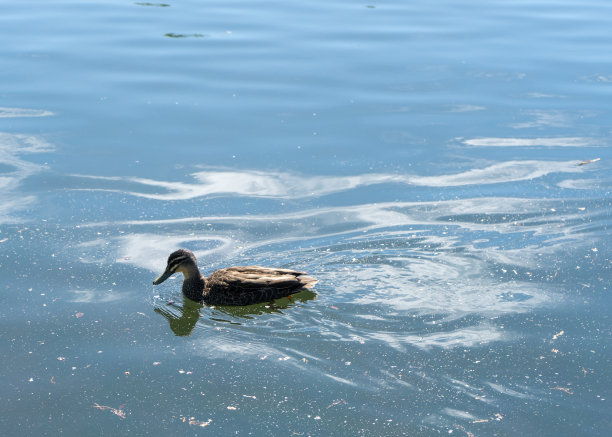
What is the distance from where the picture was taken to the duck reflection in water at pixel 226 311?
7.44 meters

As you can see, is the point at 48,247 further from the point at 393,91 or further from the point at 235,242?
the point at 393,91

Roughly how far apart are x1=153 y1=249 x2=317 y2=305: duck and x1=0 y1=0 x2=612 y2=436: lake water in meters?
0.11

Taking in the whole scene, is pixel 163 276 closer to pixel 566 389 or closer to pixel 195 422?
pixel 195 422

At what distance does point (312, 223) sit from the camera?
9094 mm

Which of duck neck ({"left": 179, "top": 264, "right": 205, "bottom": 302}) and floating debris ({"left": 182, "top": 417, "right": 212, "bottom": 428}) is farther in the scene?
duck neck ({"left": 179, "top": 264, "right": 205, "bottom": 302})

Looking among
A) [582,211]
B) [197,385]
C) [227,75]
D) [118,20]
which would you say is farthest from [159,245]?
[118,20]

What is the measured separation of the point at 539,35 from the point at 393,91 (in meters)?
4.37

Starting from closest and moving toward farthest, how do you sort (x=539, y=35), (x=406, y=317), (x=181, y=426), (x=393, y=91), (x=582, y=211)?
(x=181, y=426) < (x=406, y=317) < (x=582, y=211) < (x=393, y=91) < (x=539, y=35)

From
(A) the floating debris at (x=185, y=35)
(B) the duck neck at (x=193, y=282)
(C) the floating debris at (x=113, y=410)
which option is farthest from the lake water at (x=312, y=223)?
(A) the floating debris at (x=185, y=35)

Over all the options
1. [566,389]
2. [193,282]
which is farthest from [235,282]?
[566,389]

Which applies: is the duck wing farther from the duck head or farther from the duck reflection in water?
the duck head

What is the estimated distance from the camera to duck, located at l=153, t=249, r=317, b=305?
7.60 meters

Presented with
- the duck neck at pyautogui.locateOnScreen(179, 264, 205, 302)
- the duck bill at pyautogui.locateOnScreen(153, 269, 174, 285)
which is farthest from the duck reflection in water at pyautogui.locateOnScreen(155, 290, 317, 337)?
the duck bill at pyautogui.locateOnScreen(153, 269, 174, 285)

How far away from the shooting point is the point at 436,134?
11547 mm
